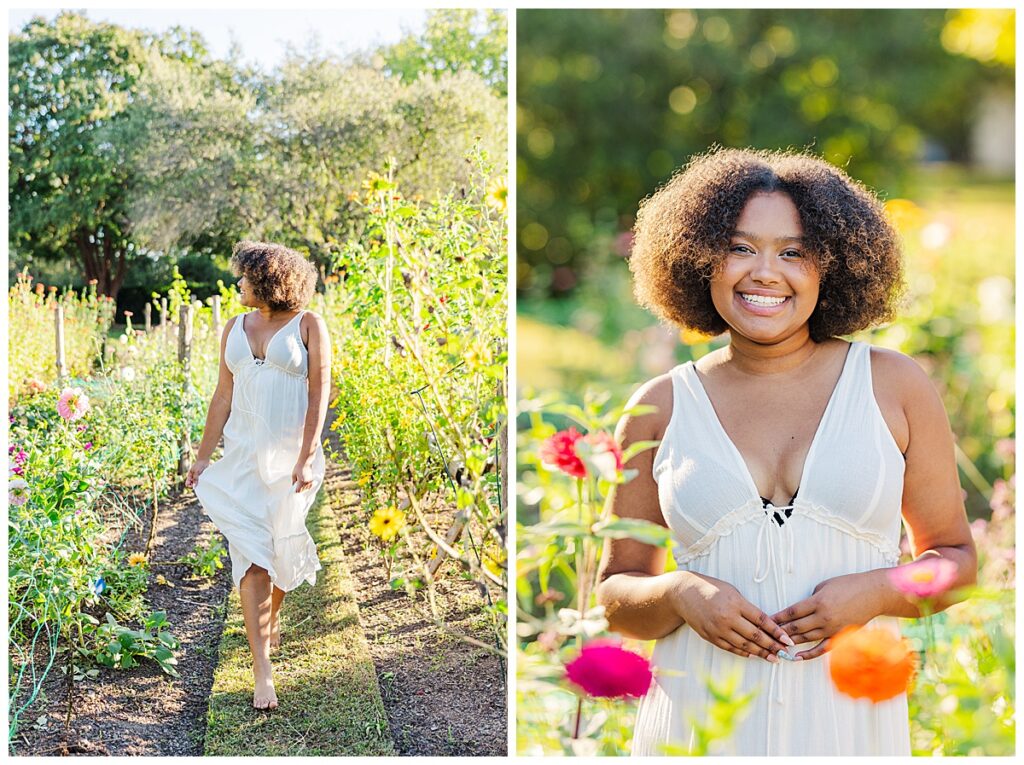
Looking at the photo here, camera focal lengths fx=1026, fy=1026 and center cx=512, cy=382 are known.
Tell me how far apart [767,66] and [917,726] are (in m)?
5.17

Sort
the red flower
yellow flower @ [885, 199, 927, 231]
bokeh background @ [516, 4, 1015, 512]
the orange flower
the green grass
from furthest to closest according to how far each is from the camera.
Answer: bokeh background @ [516, 4, 1015, 512] < yellow flower @ [885, 199, 927, 231] < the green grass < the red flower < the orange flower

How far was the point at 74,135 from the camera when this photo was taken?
2.46m

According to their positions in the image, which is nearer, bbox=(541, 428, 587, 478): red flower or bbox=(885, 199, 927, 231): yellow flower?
bbox=(541, 428, 587, 478): red flower

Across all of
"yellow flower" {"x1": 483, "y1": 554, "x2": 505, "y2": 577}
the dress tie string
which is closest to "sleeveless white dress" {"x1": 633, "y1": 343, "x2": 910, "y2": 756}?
the dress tie string

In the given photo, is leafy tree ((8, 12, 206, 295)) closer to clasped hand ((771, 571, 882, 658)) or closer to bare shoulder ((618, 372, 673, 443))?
bare shoulder ((618, 372, 673, 443))

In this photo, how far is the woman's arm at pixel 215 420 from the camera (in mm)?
2457

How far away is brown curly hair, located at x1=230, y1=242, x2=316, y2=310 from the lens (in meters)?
Result: 2.41

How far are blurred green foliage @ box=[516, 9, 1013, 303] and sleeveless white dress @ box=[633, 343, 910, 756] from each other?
175 inches

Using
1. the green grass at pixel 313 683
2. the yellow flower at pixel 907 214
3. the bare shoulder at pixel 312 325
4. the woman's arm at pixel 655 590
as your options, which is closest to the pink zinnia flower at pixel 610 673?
the woman's arm at pixel 655 590

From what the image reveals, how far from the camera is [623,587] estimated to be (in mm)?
1840

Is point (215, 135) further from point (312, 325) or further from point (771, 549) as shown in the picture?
point (771, 549)

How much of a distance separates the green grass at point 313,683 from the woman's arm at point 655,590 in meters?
0.79

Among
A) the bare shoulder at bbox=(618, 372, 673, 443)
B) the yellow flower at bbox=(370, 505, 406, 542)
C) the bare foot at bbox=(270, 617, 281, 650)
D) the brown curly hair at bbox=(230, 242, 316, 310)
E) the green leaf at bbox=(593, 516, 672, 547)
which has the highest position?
the brown curly hair at bbox=(230, 242, 316, 310)

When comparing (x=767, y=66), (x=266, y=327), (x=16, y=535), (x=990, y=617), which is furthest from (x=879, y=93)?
(x=16, y=535)
